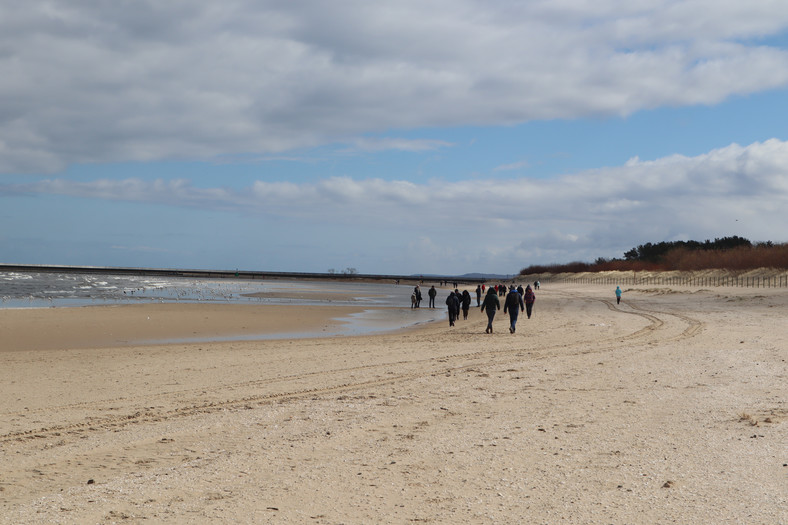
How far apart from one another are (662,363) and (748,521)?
1009 centimetres

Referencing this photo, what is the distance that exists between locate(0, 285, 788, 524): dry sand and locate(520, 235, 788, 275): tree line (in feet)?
229

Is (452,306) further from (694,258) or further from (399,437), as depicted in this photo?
(694,258)

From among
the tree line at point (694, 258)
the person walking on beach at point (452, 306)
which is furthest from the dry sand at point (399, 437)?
the tree line at point (694, 258)

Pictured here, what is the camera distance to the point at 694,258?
104750 mm

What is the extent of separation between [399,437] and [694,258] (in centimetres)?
10728

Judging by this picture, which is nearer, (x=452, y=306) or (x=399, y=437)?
(x=399, y=437)

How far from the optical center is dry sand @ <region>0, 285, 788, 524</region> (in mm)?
5820

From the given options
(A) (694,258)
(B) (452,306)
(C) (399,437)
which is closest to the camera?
(C) (399,437)

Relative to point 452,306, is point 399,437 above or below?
below

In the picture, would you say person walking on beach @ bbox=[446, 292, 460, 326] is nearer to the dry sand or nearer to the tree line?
the dry sand

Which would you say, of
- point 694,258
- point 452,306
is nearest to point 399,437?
point 452,306

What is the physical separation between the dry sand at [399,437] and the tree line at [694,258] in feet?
229

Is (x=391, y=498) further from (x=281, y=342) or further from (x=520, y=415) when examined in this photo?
(x=281, y=342)

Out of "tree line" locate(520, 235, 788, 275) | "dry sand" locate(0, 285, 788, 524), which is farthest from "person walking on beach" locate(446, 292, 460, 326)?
"tree line" locate(520, 235, 788, 275)
